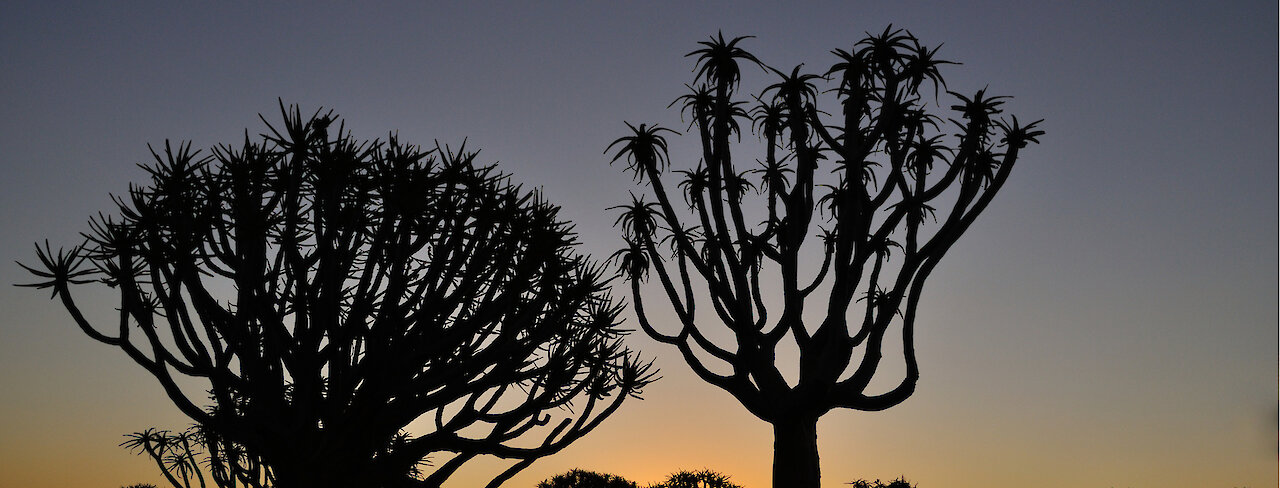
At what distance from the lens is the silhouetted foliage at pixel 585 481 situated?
1608cm

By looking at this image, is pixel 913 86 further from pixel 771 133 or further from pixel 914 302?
pixel 914 302

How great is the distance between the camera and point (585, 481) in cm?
1670

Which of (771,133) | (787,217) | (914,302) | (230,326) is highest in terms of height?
(771,133)

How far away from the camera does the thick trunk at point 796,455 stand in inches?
499

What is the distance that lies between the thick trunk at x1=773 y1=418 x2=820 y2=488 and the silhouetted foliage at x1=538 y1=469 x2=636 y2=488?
12.1 ft

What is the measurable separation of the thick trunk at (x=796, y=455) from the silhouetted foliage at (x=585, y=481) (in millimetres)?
3702

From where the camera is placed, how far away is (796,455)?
1273 centimetres

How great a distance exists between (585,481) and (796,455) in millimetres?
5097

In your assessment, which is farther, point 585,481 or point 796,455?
point 585,481

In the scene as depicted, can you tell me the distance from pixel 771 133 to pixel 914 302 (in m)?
3.54

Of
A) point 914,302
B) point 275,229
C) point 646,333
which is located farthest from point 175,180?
point 914,302

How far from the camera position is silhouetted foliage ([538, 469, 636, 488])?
16078mm

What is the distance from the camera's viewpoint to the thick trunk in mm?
12664

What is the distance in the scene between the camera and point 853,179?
13.0m
